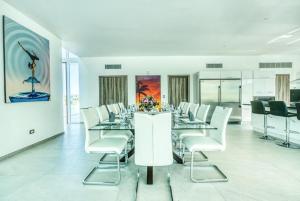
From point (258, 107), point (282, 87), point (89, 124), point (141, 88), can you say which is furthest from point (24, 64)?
point (282, 87)

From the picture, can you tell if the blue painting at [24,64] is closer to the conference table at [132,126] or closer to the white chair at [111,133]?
the white chair at [111,133]

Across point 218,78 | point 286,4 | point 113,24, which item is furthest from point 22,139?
point 218,78

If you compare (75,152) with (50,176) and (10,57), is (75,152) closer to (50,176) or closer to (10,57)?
(50,176)

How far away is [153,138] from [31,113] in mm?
3742

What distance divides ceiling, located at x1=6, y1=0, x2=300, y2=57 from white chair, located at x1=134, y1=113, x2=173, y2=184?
7.92ft

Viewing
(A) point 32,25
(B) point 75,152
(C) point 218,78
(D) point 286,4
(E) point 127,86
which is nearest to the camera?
(D) point 286,4

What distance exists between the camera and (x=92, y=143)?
3.33 m

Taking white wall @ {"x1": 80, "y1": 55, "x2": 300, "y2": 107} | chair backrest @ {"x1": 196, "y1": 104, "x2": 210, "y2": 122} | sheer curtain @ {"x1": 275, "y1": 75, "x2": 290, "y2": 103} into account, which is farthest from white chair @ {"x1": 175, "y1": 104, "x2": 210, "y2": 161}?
sheer curtain @ {"x1": 275, "y1": 75, "x2": 290, "y2": 103}

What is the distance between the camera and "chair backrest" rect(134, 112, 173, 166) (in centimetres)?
279

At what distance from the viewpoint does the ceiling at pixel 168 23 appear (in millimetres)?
4285

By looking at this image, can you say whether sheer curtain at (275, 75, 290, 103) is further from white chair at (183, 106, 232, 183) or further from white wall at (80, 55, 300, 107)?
white chair at (183, 106, 232, 183)

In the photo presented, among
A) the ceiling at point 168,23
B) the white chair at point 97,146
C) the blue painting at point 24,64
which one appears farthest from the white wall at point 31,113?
the white chair at point 97,146

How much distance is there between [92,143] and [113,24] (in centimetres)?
318

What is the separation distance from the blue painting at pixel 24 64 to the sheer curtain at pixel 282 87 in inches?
356
